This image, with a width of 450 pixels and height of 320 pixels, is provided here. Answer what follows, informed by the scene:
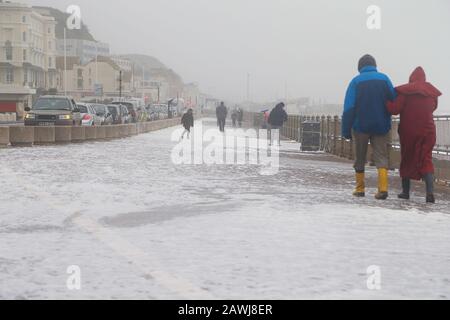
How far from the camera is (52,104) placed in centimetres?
2742

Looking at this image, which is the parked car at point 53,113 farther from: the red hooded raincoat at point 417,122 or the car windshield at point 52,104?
the red hooded raincoat at point 417,122

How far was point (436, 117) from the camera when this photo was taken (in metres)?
13.4

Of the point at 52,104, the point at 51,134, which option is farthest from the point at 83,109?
the point at 51,134

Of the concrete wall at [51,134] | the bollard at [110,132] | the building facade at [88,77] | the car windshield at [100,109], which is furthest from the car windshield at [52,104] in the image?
the building facade at [88,77]

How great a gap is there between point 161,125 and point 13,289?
141 feet

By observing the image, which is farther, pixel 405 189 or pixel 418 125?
pixel 405 189

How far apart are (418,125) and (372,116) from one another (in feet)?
2.02

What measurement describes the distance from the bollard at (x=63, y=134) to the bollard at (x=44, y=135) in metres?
0.36

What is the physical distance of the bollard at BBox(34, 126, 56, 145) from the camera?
21516 mm

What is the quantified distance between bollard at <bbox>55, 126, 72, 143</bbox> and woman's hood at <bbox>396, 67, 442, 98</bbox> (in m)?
16.1

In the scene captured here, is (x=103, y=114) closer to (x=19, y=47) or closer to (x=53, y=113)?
(x=53, y=113)

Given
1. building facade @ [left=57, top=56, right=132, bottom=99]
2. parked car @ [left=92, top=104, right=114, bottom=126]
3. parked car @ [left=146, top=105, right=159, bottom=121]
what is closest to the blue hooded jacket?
parked car @ [left=92, top=104, right=114, bottom=126]

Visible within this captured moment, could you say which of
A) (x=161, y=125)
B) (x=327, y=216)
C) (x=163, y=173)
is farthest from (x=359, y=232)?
(x=161, y=125)

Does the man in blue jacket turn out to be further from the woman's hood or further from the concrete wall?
the concrete wall
